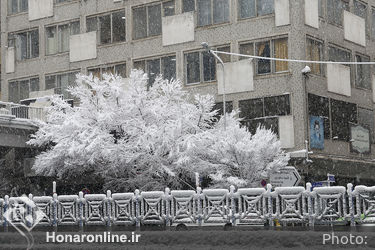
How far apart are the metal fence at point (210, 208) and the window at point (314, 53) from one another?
20541mm

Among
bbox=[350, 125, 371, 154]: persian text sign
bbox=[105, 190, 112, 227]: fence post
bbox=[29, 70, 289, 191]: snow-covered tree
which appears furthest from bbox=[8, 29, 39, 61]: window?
bbox=[105, 190, 112, 227]: fence post

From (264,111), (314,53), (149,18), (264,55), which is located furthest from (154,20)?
(314,53)

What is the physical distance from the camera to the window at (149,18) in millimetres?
46031

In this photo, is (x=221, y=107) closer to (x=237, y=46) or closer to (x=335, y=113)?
(x=237, y=46)

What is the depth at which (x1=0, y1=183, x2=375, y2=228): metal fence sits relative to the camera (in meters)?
20.3

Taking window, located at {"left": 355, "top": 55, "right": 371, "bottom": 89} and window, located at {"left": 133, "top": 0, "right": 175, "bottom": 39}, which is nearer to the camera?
window, located at {"left": 133, "top": 0, "right": 175, "bottom": 39}

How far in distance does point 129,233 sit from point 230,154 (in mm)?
15719

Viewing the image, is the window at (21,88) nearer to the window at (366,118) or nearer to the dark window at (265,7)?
the dark window at (265,7)

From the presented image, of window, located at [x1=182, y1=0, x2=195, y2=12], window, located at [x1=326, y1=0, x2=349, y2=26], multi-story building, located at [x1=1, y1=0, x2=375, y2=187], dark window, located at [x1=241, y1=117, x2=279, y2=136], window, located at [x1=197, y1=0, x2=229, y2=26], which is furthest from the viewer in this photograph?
window, located at [x1=182, y1=0, x2=195, y2=12]

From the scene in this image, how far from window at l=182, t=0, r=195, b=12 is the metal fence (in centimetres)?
2314

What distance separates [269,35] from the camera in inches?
1649

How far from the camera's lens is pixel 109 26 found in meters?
48.7

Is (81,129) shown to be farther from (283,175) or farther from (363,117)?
(363,117)

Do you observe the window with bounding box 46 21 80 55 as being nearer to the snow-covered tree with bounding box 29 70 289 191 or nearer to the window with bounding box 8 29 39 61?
the window with bounding box 8 29 39 61
